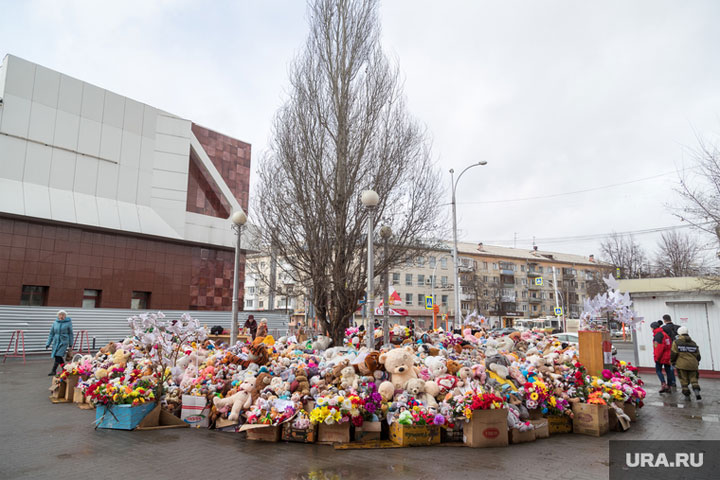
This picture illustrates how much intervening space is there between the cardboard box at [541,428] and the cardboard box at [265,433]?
3.85 metres

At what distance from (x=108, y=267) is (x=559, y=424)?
880 inches

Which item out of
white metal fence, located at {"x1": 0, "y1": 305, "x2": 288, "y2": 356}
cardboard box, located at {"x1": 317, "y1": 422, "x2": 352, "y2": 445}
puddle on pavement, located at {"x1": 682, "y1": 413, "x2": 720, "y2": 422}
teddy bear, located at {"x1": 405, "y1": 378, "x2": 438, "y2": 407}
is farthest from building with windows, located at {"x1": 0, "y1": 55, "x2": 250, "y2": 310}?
puddle on pavement, located at {"x1": 682, "y1": 413, "x2": 720, "y2": 422}

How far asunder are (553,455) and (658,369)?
8310 millimetres

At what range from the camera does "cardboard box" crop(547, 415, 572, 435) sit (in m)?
7.09

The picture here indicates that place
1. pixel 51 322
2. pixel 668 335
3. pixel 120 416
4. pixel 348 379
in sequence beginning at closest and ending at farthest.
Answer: pixel 348 379 → pixel 120 416 → pixel 668 335 → pixel 51 322

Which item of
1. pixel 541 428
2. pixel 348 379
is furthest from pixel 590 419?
pixel 348 379

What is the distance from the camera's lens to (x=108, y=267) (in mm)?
22578

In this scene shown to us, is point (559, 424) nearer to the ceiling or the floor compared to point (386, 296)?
nearer to the floor

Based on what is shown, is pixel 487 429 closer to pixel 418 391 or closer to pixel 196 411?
pixel 418 391

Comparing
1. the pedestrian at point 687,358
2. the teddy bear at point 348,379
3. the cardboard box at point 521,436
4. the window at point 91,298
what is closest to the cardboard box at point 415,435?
the teddy bear at point 348,379

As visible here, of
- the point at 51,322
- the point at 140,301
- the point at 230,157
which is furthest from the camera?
the point at 230,157

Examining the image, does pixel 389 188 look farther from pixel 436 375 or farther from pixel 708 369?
pixel 708 369

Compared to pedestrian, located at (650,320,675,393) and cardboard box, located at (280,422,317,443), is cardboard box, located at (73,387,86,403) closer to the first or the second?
cardboard box, located at (280,422,317,443)

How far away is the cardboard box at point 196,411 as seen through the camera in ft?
24.2
